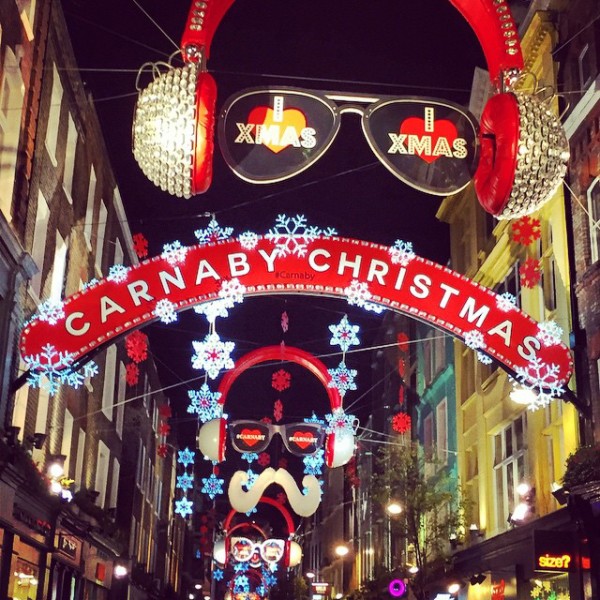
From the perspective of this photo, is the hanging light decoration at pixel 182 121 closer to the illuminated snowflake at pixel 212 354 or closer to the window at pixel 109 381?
the illuminated snowflake at pixel 212 354

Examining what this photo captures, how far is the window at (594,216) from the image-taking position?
17.9 meters

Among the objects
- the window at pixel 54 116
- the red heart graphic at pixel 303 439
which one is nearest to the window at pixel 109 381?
the red heart graphic at pixel 303 439

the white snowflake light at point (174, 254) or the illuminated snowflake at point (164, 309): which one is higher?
the white snowflake light at point (174, 254)

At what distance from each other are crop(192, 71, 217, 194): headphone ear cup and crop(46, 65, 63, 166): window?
39.1 feet

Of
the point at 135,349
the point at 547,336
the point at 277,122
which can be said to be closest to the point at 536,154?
the point at 277,122

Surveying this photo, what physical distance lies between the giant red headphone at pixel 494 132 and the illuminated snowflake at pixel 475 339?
548 cm

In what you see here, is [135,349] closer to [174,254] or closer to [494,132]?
[174,254]

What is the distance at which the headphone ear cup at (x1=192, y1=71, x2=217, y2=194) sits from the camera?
29.1 ft

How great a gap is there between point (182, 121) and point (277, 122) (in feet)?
3.72

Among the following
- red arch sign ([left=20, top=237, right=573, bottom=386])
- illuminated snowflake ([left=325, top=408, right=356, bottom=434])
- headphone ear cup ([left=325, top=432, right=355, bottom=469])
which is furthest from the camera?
illuminated snowflake ([left=325, top=408, right=356, bottom=434])

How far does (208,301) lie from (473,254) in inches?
619

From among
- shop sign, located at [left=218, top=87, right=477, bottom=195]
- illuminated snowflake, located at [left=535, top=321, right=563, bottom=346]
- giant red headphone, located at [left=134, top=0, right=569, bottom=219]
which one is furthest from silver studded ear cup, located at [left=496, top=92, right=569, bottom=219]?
illuminated snowflake, located at [left=535, top=321, right=563, bottom=346]

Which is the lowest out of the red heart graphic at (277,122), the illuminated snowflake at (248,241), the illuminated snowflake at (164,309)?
the red heart graphic at (277,122)

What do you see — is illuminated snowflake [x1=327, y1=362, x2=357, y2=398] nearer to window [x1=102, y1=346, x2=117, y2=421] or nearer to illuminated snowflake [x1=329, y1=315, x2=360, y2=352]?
illuminated snowflake [x1=329, y1=315, x2=360, y2=352]
